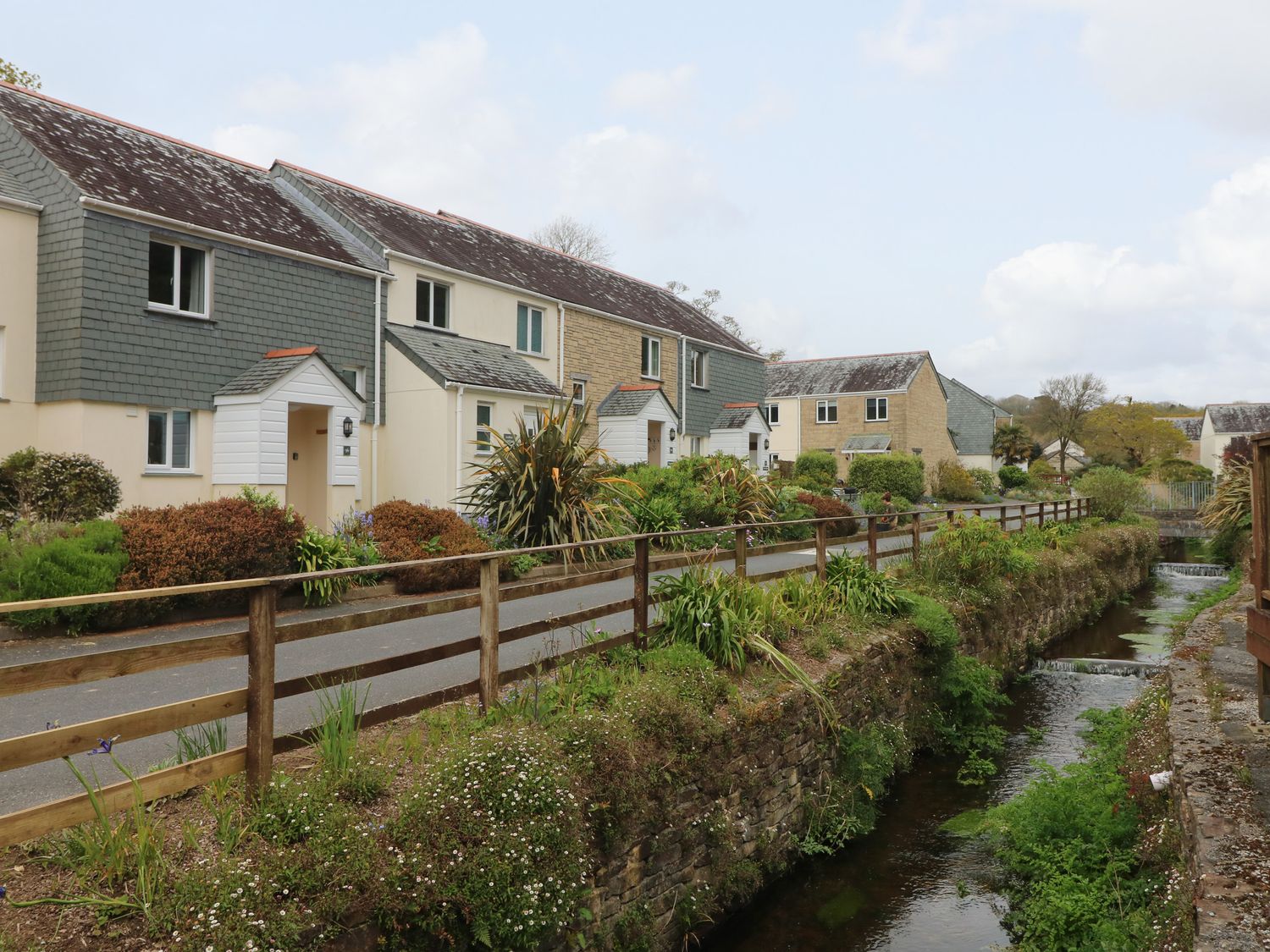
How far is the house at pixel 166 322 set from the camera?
15961 mm

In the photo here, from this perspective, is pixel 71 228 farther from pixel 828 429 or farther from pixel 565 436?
pixel 828 429

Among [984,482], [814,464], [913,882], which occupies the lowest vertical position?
[913,882]

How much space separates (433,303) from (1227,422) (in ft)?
235

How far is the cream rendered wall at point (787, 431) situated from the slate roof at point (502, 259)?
17.6 metres

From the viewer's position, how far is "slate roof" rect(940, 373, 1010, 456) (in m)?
59.3

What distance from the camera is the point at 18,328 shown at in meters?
16.1

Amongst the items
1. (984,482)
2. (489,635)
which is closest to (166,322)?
(489,635)

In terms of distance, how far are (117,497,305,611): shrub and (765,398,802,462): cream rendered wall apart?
141 feet

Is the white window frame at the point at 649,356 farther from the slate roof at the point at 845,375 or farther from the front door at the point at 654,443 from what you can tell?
the slate roof at the point at 845,375

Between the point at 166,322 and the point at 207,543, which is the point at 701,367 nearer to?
the point at 166,322

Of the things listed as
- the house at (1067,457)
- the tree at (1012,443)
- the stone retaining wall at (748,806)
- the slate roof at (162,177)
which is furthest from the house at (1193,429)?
the stone retaining wall at (748,806)

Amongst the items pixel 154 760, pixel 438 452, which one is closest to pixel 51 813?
pixel 154 760

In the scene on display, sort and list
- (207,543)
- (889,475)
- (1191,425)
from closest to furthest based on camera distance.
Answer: (207,543) < (889,475) < (1191,425)

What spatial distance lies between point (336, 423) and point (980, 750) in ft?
44.4
